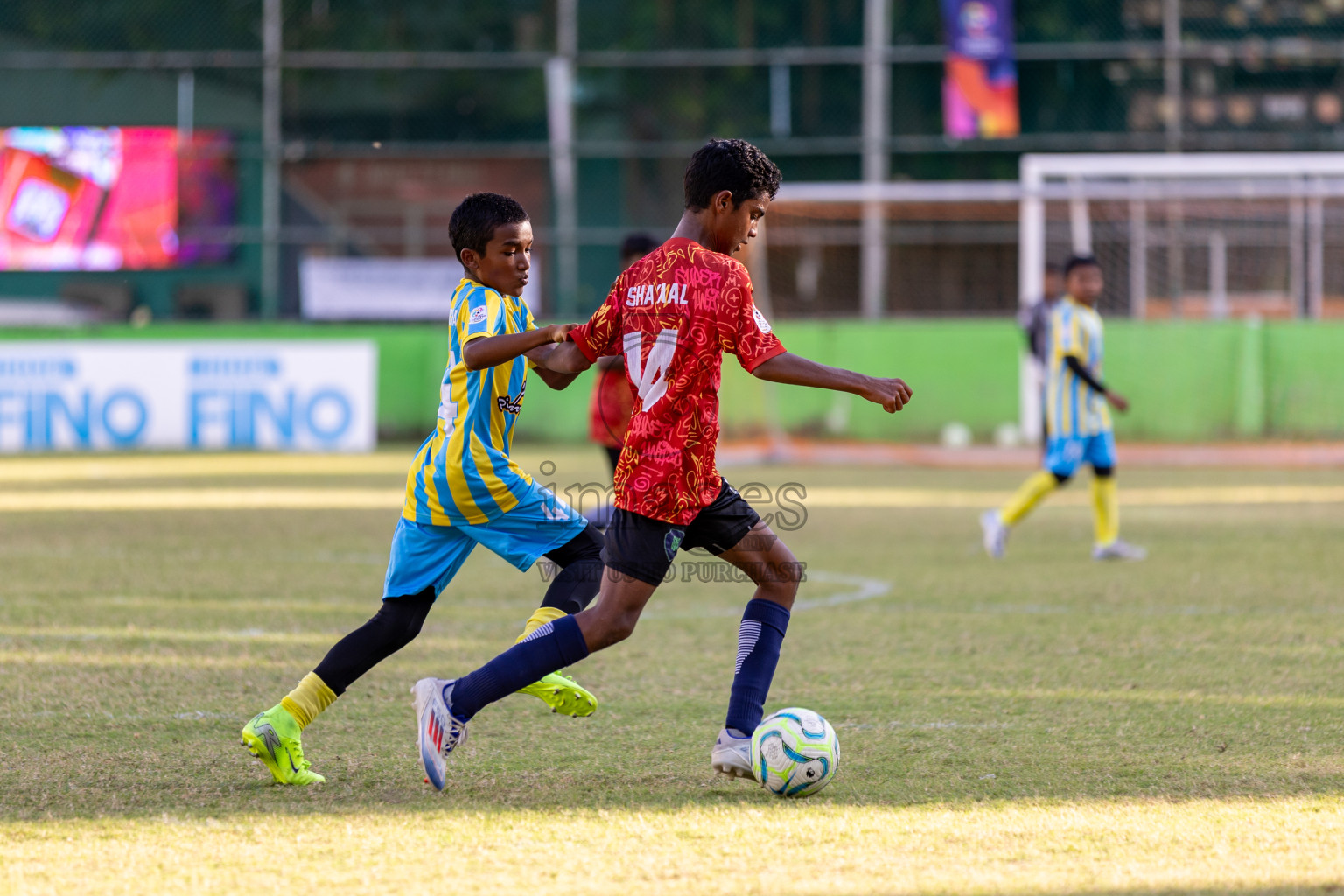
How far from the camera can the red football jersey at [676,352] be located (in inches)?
167

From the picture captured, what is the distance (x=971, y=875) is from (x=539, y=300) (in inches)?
786

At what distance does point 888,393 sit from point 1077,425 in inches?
256

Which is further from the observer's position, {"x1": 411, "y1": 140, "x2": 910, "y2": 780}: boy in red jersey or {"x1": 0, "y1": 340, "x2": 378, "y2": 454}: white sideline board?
{"x1": 0, "y1": 340, "x2": 378, "y2": 454}: white sideline board

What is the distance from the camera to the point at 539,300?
2314 centimetres

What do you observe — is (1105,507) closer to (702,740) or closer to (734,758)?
(702,740)

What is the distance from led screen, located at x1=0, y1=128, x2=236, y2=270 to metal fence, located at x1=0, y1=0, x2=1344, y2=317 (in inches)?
25.5

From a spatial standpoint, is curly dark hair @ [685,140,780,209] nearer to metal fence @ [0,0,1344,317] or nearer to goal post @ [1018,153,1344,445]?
goal post @ [1018,153,1344,445]

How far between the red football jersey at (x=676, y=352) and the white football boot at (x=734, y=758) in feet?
2.03

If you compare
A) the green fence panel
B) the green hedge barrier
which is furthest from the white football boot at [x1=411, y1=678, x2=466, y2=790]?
the green fence panel

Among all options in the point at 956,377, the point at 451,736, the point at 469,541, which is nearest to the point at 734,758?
the point at 451,736

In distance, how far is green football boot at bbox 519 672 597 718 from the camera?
4789 mm

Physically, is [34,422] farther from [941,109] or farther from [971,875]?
[971,875]

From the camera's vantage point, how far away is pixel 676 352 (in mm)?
4277

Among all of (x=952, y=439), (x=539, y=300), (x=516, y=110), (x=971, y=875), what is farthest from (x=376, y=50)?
(x=971, y=875)
